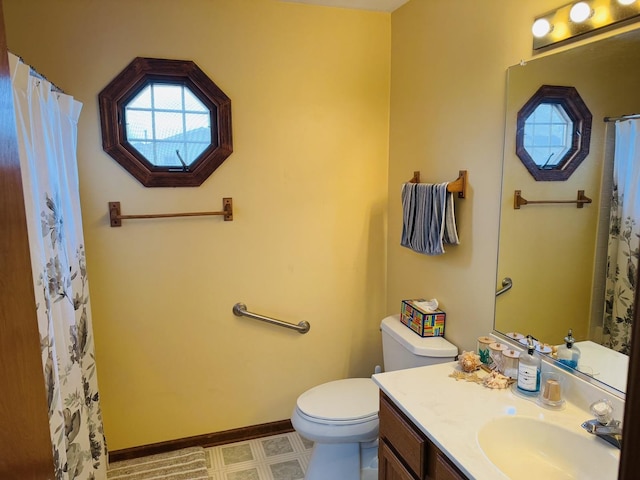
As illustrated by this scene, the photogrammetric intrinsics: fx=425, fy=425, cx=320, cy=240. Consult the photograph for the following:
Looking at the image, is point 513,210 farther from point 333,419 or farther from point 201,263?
point 201,263

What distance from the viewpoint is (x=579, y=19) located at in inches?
52.2

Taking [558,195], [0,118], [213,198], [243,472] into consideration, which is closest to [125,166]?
[213,198]

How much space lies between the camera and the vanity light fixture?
121cm

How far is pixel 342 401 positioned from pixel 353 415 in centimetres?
12

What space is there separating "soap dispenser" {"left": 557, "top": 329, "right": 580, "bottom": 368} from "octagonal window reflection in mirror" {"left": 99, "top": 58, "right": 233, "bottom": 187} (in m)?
1.75

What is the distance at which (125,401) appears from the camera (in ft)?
7.54

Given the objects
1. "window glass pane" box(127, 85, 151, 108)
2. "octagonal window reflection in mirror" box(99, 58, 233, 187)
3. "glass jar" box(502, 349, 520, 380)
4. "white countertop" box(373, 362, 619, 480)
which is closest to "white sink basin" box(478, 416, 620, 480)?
"white countertop" box(373, 362, 619, 480)

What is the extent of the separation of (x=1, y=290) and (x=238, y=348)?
1777 mm

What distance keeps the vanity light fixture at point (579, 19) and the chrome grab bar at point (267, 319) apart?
1793 millimetres

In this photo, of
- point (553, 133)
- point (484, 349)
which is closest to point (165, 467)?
point (484, 349)

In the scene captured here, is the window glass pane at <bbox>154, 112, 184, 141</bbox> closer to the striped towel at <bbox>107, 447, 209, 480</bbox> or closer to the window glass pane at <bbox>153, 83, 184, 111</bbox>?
the window glass pane at <bbox>153, 83, 184, 111</bbox>

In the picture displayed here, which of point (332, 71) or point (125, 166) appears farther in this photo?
point (332, 71)

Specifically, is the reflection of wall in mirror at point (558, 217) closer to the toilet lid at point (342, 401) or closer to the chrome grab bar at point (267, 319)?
the toilet lid at point (342, 401)

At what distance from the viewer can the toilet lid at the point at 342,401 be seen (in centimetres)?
196
